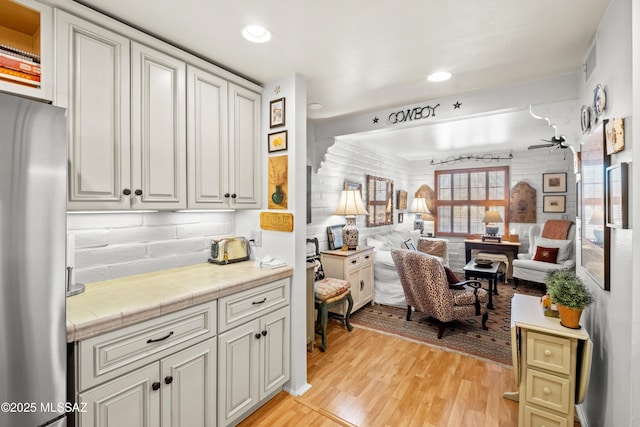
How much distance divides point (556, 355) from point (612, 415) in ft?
1.09

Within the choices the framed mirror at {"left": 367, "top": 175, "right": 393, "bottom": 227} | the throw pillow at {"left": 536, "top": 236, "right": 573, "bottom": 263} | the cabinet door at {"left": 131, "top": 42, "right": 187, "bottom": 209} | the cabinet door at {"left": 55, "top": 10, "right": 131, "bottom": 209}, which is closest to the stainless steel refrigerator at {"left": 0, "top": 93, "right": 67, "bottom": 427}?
the cabinet door at {"left": 55, "top": 10, "right": 131, "bottom": 209}

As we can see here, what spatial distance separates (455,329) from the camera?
3488 millimetres

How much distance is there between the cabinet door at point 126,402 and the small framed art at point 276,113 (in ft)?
5.74

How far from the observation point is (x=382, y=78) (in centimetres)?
241

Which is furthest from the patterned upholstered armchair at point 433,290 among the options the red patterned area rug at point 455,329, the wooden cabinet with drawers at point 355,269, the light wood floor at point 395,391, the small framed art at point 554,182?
the small framed art at point 554,182

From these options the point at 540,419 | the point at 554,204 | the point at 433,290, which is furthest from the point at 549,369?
the point at 554,204

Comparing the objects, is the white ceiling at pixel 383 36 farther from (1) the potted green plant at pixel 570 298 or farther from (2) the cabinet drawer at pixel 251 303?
(2) the cabinet drawer at pixel 251 303

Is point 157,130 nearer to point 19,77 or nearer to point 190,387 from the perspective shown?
point 19,77

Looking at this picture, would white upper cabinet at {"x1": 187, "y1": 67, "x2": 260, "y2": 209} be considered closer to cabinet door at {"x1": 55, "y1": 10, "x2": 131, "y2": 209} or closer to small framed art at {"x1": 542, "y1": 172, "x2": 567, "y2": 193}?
cabinet door at {"x1": 55, "y1": 10, "x2": 131, "y2": 209}

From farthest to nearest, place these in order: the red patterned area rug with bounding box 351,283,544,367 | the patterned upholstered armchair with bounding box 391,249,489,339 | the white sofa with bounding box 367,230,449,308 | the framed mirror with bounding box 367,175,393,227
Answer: the framed mirror with bounding box 367,175,393,227 < the white sofa with bounding box 367,230,449,308 < the patterned upholstered armchair with bounding box 391,249,489,339 < the red patterned area rug with bounding box 351,283,544,367

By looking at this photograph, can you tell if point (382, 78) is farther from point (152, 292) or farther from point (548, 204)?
point (548, 204)

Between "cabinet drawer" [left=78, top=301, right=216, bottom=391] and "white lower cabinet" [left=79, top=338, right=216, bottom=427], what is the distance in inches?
1.8

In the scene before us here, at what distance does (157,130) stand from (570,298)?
8.57ft

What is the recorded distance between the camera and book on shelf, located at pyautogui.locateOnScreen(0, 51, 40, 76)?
49.9 inches
